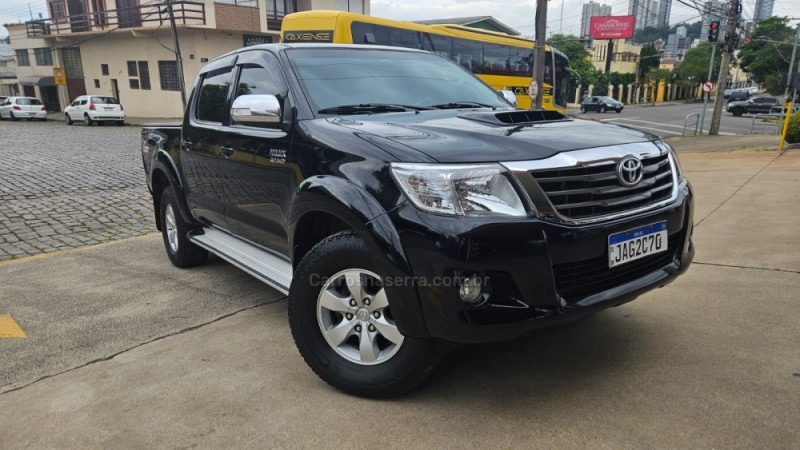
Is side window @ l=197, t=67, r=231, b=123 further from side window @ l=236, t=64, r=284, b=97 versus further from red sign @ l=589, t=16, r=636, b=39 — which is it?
red sign @ l=589, t=16, r=636, b=39

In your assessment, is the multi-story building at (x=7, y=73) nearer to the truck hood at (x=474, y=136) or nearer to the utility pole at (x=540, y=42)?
the utility pole at (x=540, y=42)

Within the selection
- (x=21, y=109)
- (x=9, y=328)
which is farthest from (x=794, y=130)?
(x=21, y=109)

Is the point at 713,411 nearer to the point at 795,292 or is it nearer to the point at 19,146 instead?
the point at 795,292

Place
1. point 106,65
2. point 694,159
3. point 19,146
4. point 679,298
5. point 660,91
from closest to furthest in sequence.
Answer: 1. point 679,298
2. point 694,159
3. point 19,146
4. point 106,65
5. point 660,91

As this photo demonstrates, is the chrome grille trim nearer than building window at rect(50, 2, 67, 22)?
Yes

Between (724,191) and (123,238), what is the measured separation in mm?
7459

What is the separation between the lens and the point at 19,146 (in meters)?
16.1

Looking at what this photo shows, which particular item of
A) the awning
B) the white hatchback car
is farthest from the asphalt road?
the awning

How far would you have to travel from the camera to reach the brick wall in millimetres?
30203

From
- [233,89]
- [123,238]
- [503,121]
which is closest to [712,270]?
[503,121]

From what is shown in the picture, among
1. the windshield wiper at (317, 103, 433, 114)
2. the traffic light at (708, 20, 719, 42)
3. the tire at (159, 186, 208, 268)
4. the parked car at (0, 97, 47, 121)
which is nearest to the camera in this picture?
the windshield wiper at (317, 103, 433, 114)

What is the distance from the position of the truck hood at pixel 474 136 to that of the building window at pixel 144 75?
1364 inches

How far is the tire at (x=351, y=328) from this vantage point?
2.60m

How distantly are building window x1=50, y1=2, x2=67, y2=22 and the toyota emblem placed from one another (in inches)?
1716
